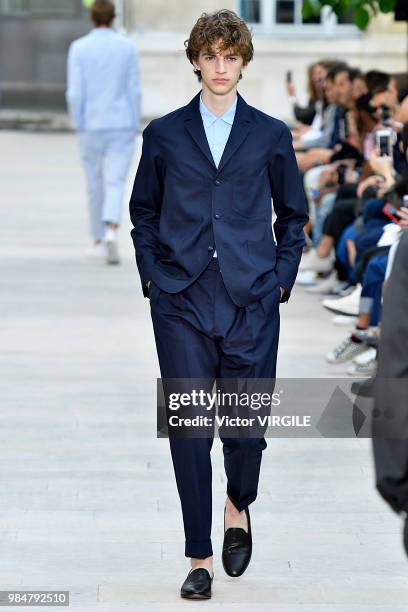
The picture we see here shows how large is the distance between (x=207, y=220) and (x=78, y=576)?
4.30 feet

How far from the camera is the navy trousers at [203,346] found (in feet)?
16.7

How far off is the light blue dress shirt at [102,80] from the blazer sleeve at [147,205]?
810 cm

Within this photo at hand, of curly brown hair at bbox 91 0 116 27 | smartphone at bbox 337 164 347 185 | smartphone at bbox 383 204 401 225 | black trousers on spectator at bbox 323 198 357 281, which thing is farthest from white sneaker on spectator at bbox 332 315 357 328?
curly brown hair at bbox 91 0 116 27

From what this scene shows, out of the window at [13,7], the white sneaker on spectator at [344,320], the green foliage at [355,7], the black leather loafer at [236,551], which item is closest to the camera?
the black leather loafer at [236,551]

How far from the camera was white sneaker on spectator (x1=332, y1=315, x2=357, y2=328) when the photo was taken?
34.9 feet

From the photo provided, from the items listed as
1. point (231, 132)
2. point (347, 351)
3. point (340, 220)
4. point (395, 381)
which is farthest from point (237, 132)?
point (340, 220)

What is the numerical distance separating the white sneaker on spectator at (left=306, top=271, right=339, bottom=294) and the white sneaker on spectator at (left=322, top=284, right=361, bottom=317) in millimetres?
1537

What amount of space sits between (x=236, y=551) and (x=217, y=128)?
4.69ft

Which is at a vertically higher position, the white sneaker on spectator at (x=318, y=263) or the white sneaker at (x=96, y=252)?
the white sneaker on spectator at (x=318, y=263)

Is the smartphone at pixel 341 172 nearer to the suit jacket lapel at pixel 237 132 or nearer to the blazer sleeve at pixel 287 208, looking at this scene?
the blazer sleeve at pixel 287 208

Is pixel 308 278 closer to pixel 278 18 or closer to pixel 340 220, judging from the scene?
pixel 340 220

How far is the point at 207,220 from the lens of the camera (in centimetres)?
505

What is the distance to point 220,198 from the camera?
5051mm

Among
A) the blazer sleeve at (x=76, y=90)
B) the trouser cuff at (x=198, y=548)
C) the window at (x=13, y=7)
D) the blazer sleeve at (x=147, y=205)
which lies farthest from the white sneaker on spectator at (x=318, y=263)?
the window at (x=13, y=7)
